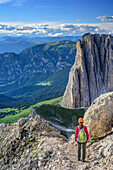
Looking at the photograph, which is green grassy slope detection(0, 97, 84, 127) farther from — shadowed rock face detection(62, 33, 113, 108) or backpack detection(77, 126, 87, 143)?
backpack detection(77, 126, 87, 143)

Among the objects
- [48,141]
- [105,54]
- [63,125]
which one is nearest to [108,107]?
[48,141]

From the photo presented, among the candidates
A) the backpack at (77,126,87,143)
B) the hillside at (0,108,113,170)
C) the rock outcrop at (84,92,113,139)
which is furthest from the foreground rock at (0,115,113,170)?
the backpack at (77,126,87,143)

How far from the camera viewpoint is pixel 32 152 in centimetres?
2564

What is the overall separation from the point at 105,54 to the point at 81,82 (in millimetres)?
32261

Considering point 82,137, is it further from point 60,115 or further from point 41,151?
point 60,115

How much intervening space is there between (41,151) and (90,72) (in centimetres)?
12790

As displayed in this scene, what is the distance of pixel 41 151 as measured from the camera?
2434 centimetres

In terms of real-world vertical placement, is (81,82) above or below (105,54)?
below

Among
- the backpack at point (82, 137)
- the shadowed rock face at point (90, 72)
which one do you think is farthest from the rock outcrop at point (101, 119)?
the shadowed rock face at point (90, 72)

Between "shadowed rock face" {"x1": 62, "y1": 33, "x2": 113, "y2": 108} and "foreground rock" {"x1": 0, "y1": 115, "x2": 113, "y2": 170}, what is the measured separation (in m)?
115

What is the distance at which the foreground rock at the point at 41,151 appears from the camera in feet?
68.1

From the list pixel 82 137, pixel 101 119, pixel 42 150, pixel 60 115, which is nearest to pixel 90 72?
pixel 60 115

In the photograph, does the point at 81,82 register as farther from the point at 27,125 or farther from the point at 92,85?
the point at 27,125

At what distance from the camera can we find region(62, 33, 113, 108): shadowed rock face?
145750 mm
